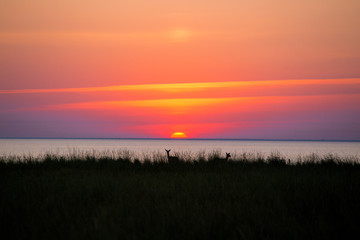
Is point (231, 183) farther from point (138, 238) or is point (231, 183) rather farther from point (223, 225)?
point (138, 238)

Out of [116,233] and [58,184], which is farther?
[58,184]

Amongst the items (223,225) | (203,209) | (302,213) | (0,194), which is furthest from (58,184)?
(302,213)

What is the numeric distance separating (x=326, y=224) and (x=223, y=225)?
1.85 metres

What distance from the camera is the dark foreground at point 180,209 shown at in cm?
611

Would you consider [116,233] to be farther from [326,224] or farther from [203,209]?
[326,224]

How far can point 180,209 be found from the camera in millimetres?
7266

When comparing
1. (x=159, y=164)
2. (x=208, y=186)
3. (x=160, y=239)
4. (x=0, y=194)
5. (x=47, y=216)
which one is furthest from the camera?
(x=159, y=164)

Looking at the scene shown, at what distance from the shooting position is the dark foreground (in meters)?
6.11

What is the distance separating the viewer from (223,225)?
20.9ft

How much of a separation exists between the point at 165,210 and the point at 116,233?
1.32 metres

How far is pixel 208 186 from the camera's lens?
975 centimetres

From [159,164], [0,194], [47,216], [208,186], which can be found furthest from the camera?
[159,164]

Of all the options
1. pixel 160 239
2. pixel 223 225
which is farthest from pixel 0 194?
pixel 223 225

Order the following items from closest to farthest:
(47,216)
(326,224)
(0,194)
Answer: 1. (326,224)
2. (47,216)
3. (0,194)
